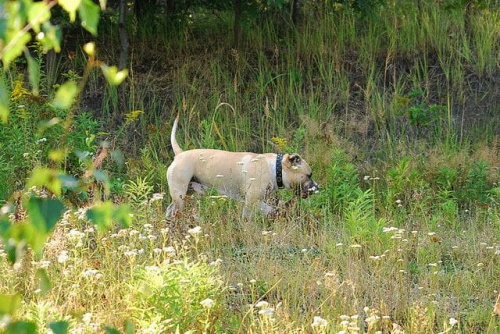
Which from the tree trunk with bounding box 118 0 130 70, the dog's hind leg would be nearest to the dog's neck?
the dog's hind leg

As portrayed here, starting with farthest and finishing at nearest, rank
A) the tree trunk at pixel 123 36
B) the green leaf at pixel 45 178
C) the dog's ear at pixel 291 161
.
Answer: the tree trunk at pixel 123 36, the dog's ear at pixel 291 161, the green leaf at pixel 45 178

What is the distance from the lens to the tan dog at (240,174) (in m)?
8.00

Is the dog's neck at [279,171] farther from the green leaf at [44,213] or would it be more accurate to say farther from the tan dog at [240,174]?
the green leaf at [44,213]

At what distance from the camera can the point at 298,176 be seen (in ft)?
26.4

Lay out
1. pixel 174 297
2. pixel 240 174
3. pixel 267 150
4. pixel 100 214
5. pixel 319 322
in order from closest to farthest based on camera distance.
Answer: pixel 100 214 < pixel 319 322 < pixel 174 297 < pixel 240 174 < pixel 267 150

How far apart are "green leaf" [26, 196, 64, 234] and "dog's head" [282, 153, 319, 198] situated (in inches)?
244

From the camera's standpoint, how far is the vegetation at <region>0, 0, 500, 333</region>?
15.4 feet

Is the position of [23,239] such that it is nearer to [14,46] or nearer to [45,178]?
[45,178]

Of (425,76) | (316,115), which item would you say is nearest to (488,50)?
(425,76)

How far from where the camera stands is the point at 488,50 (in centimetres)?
1137

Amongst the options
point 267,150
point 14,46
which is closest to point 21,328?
point 14,46

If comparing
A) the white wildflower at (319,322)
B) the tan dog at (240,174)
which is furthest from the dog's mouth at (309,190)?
the white wildflower at (319,322)

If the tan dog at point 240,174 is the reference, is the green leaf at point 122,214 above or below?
above

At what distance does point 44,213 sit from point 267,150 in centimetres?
835
